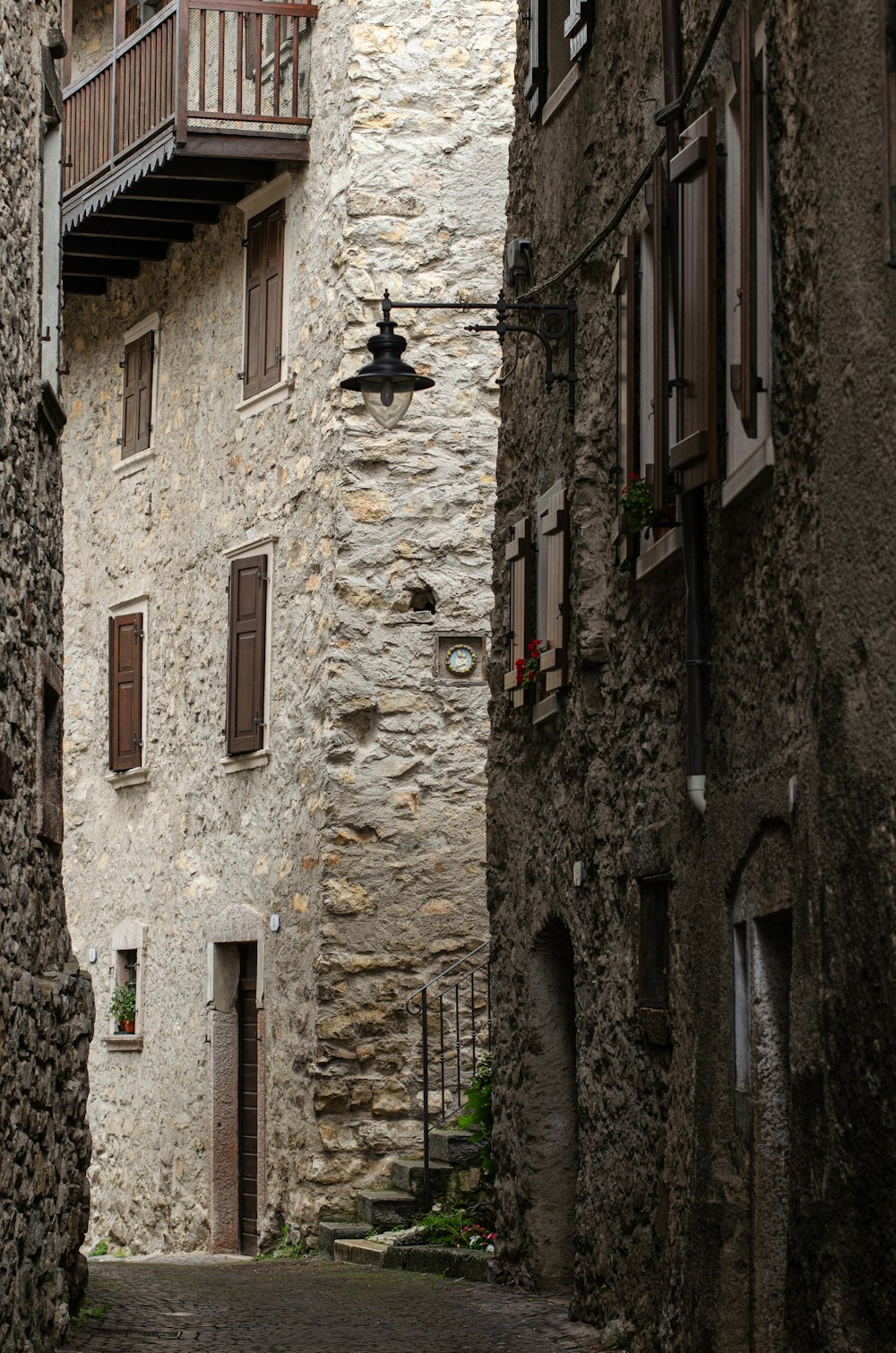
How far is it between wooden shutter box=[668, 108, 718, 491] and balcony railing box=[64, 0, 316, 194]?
27.0 feet

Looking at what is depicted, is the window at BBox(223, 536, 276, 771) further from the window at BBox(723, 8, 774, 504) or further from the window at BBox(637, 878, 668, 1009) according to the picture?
the window at BBox(723, 8, 774, 504)

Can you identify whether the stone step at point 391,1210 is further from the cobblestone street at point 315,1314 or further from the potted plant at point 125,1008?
the potted plant at point 125,1008

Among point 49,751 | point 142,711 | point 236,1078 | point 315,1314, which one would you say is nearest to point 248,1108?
point 236,1078

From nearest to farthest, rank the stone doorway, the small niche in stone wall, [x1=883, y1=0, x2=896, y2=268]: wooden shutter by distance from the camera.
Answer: [x1=883, y1=0, x2=896, y2=268]: wooden shutter, the small niche in stone wall, the stone doorway

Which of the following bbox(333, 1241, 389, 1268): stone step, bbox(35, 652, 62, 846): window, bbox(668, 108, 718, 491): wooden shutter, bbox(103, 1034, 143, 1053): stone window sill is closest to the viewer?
bbox(668, 108, 718, 491): wooden shutter

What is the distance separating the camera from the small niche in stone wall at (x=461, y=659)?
15.0 meters

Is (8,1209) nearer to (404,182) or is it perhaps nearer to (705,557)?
(705,557)

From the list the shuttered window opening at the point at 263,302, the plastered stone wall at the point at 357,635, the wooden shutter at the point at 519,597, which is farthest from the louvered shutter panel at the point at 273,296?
the wooden shutter at the point at 519,597

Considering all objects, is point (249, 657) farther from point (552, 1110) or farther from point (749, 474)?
point (749, 474)

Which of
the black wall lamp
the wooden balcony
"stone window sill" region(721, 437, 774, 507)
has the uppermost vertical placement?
the wooden balcony

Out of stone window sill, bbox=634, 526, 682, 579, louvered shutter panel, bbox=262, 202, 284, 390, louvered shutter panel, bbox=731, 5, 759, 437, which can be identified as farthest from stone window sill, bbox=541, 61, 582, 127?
louvered shutter panel, bbox=262, 202, 284, 390

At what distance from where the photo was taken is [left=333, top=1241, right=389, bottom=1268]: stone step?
13062mm

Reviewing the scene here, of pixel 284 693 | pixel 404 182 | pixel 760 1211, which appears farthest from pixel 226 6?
pixel 760 1211

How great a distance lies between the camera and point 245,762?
52.1 feet
